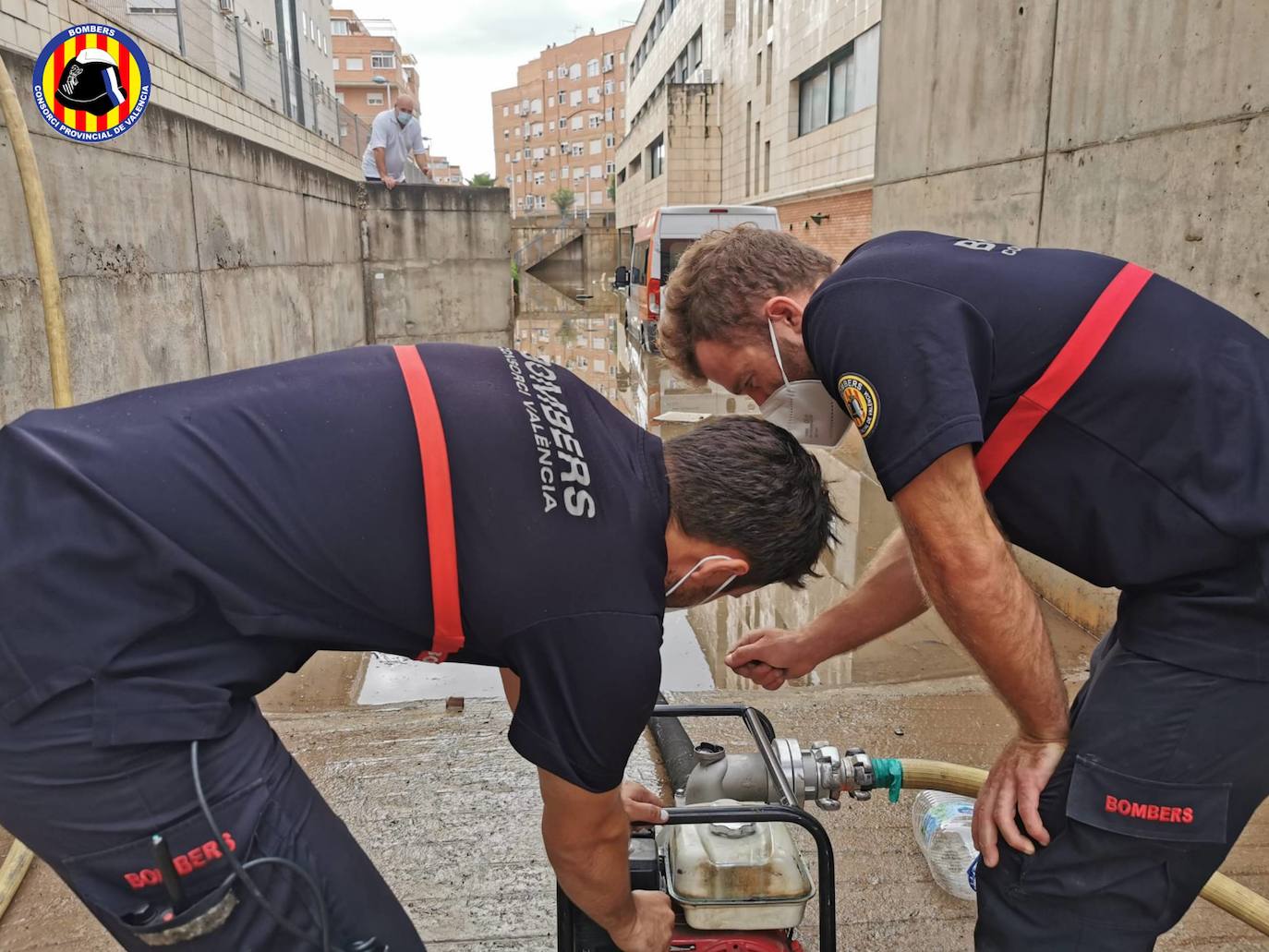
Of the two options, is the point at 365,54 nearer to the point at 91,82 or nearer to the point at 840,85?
the point at 840,85

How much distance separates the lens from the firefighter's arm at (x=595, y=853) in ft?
4.67

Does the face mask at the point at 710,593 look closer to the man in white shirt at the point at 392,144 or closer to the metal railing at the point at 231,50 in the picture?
the metal railing at the point at 231,50

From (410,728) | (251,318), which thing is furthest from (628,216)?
(410,728)

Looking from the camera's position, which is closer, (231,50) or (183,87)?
(183,87)

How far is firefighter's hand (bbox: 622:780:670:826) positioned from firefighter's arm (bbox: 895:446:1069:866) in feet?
1.90

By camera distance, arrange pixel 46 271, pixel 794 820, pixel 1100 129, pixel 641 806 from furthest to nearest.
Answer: pixel 1100 129
pixel 46 271
pixel 641 806
pixel 794 820

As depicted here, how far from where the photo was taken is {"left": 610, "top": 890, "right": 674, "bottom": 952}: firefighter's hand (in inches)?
62.7

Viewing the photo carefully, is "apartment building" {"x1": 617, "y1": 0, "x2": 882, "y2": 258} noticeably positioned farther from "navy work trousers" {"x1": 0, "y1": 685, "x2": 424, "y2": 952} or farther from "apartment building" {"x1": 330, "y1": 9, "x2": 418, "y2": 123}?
"apartment building" {"x1": 330, "y1": 9, "x2": 418, "y2": 123}

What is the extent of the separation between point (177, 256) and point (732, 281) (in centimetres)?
529

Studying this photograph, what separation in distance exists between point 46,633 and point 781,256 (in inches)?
61.6

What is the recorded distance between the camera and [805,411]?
7.17 feet

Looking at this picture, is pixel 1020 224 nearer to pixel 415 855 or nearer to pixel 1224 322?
pixel 1224 322

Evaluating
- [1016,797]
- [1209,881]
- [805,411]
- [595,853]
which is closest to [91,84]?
[805,411]

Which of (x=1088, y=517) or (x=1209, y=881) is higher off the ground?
(x=1088, y=517)
